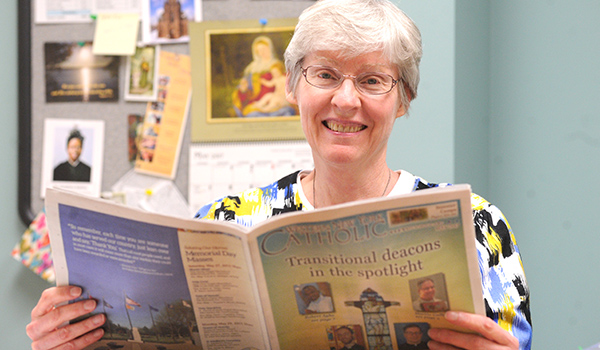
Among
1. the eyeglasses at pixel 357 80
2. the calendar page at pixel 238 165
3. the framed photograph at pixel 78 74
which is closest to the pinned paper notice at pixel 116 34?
the framed photograph at pixel 78 74

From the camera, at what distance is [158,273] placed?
0.67 metres

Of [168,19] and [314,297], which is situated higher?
[168,19]

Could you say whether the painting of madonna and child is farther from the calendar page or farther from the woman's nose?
the woman's nose

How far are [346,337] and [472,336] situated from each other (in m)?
0.15

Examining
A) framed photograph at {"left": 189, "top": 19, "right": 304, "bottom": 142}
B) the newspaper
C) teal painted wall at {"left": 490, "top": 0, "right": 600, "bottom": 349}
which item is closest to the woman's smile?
the newspaper

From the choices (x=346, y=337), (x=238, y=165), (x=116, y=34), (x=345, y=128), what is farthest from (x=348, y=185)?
(x=116, y=34)

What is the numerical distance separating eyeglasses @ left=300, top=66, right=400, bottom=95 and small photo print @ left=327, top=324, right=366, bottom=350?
0.39 meters

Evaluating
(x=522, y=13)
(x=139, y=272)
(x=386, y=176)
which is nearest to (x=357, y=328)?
(x=139, y=272)

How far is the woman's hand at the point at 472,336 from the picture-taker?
2.04 ft

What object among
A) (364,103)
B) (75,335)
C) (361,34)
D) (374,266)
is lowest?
(75,335)

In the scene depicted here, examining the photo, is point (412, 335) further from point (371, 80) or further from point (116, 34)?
point (116, 34)

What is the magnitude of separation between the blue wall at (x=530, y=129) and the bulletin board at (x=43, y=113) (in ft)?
2.07

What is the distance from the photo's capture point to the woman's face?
2.86 feet

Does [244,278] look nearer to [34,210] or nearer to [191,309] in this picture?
[191,309]
